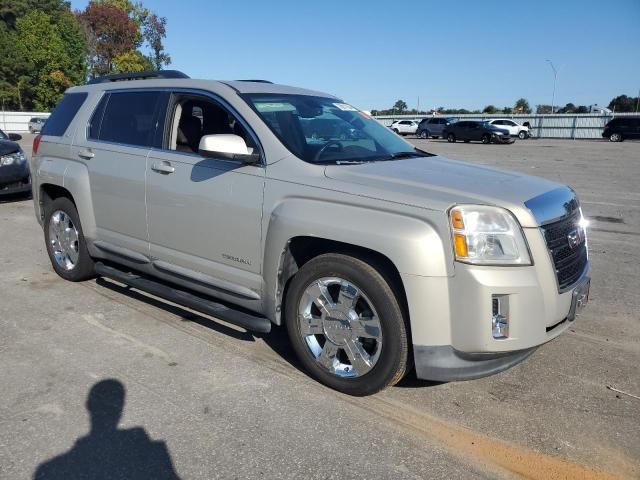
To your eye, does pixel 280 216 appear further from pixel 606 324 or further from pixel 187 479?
pixel 606 324

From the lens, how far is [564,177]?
51.7 feet

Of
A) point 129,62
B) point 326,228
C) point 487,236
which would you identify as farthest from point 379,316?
point 129,62

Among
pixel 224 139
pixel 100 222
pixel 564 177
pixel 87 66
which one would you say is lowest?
pixel 564 177

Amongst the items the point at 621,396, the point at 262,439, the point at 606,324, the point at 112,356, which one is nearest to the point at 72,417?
the point at 112,356

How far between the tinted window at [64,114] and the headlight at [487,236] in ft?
13.2

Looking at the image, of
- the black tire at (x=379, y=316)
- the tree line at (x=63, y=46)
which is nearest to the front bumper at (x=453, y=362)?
the black tire at (x=379, y=316)

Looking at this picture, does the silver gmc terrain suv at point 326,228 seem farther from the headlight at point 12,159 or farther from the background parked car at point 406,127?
the background parked car at point 406,127

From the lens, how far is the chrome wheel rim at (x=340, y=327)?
331cm

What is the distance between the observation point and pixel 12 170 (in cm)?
1023

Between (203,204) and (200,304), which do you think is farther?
(200,304)

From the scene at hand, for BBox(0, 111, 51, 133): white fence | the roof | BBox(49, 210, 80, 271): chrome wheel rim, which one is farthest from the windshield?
BBox(0, 111, 51, 133): white fence

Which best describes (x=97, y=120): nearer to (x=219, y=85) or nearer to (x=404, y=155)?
(x=219, y=85)

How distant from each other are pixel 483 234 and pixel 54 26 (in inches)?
2932

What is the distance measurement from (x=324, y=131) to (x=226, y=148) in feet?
2.79
